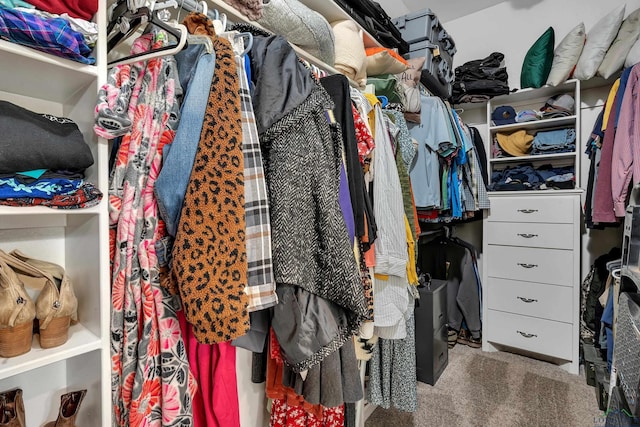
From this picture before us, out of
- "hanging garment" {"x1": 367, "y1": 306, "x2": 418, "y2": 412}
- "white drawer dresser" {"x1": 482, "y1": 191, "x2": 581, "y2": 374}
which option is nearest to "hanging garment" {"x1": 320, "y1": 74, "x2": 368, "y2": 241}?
"hanging garment" {"x1": 367, "y1": 306, "x2": 418, "y2": 412}

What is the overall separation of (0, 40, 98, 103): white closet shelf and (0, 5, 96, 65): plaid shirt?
0.05 feet

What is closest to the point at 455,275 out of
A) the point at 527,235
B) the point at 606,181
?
the point at 527,235

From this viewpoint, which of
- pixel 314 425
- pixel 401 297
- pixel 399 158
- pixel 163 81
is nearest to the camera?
pixel 163 81

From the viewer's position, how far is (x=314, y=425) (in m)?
1.03

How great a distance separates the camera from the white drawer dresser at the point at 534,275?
2.06 m

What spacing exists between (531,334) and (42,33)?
2741 mm

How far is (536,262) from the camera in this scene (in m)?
2.17

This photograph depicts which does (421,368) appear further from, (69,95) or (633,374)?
(69,95)

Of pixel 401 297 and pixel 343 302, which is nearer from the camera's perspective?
pixel 343 302

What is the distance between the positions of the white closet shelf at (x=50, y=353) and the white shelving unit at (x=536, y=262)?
7.88 ft

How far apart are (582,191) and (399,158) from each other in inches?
57.4

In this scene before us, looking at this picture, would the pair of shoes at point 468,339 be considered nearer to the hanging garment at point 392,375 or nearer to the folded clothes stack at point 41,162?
the hanging garment at point 392,375

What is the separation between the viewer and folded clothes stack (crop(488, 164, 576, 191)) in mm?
2195

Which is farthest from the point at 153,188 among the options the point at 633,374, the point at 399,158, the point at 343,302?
the point at 633,374
